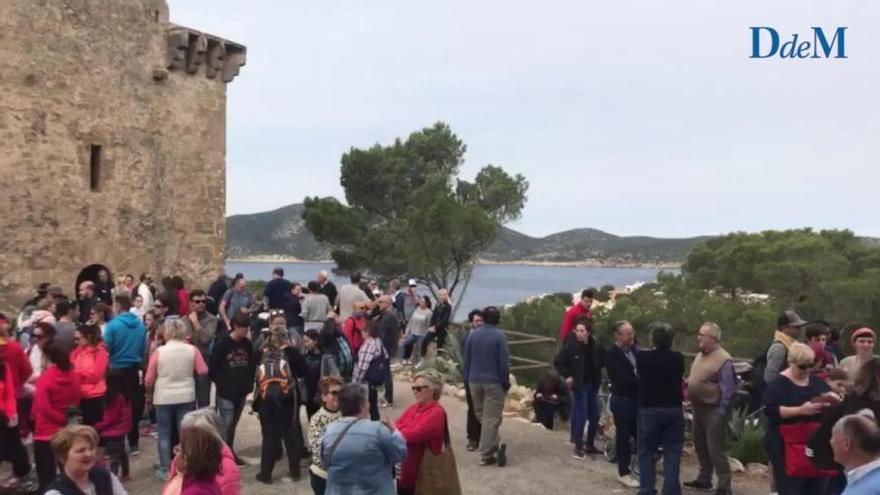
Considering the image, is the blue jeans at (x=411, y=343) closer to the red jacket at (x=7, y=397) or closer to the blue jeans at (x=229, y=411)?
the blue jeans at (x=229, y=411)

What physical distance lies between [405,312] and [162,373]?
329 inches

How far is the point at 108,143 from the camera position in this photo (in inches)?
642

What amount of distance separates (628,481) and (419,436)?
3.30 meters

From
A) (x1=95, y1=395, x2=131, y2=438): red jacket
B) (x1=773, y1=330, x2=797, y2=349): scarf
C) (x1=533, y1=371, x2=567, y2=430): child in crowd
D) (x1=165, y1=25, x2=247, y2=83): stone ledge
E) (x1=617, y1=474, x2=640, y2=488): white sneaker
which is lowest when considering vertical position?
(x1=617, y1=474, x2=640, y2=488): white sneaker

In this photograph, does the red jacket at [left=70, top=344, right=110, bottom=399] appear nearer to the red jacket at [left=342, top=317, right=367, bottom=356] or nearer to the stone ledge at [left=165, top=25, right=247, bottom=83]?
the red jacket at [left=342, top=317, right=367, bottom=356]

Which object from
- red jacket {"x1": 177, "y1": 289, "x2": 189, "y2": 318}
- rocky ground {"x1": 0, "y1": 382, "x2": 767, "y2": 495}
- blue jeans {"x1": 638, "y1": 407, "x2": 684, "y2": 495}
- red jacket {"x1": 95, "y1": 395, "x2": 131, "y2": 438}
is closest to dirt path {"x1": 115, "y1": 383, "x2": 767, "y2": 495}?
rocky ground {"x1": 0, "y1": 382, "x2": 767, "y2": 495}

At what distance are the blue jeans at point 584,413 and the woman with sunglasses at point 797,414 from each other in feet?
9.03

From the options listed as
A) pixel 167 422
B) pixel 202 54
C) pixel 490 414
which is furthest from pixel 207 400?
pixel 202 54

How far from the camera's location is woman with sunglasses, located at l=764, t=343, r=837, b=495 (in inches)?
228

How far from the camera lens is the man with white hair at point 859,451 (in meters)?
3.62

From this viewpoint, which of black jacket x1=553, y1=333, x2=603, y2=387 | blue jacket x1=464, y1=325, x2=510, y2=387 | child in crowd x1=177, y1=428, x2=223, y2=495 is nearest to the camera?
child in crowd x1=177, y1=428, x2=223, y2=495

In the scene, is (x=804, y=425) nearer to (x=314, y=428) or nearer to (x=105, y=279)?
(x=314, y=428)

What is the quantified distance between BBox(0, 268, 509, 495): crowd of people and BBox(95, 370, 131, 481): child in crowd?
0.04 ft

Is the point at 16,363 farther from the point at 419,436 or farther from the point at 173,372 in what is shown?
the point at 419,436
